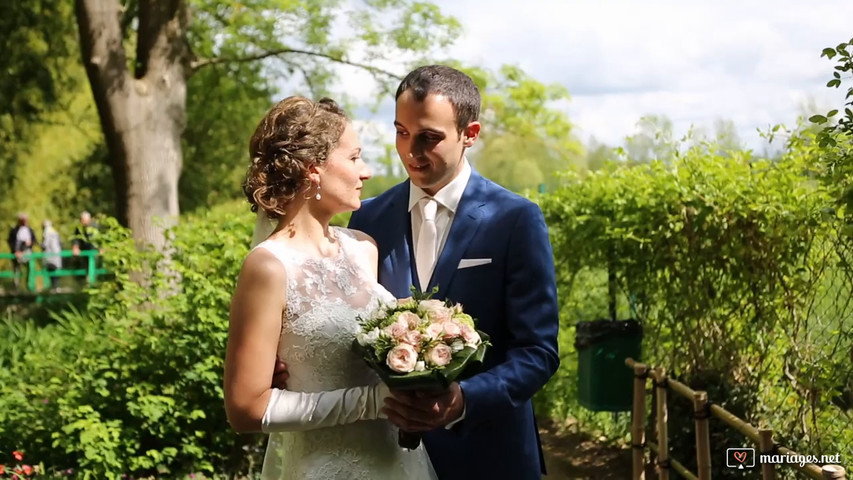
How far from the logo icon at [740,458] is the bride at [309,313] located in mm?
3401

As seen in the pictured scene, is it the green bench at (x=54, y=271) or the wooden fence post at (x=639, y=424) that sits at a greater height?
the green bench at (x=54, y=271)

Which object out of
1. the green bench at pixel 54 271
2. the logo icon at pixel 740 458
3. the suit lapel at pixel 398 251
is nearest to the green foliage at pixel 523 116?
the green bench at pixel 54 271

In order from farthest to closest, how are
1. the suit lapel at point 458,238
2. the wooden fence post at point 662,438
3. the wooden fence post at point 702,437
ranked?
1. the wooden fence post at point 662,438
2. the wooden fence post at point 702,437
3. the suit lapel at point 458,238

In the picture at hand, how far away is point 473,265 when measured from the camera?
3.04 metres

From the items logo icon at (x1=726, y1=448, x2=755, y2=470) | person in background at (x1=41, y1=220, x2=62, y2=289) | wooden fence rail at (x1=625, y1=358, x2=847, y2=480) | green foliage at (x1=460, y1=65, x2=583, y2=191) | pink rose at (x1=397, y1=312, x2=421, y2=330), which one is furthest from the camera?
person in background at (x1=41, y1=220, x2=62, y2=289)

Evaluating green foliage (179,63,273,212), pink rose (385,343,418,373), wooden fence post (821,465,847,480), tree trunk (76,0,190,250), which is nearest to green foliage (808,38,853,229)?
wooden fence post (821,465,847,480)

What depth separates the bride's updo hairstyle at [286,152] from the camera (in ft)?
9.62

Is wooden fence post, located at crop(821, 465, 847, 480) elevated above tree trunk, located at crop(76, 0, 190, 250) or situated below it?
below

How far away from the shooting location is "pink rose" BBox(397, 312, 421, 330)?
107 inches

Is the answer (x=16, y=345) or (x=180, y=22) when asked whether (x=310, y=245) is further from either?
(x=180, y=22)

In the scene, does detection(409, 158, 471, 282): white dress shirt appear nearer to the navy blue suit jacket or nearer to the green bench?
the navy blue suit jacket

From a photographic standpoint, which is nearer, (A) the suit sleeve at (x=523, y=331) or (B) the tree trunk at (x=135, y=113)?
(A) the suit sleeve at (x=523, y=331)

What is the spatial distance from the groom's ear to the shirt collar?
0.09 metres

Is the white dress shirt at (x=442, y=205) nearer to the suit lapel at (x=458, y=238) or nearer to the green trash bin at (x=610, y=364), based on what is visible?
the suit lapel at (x=458, y=238)
